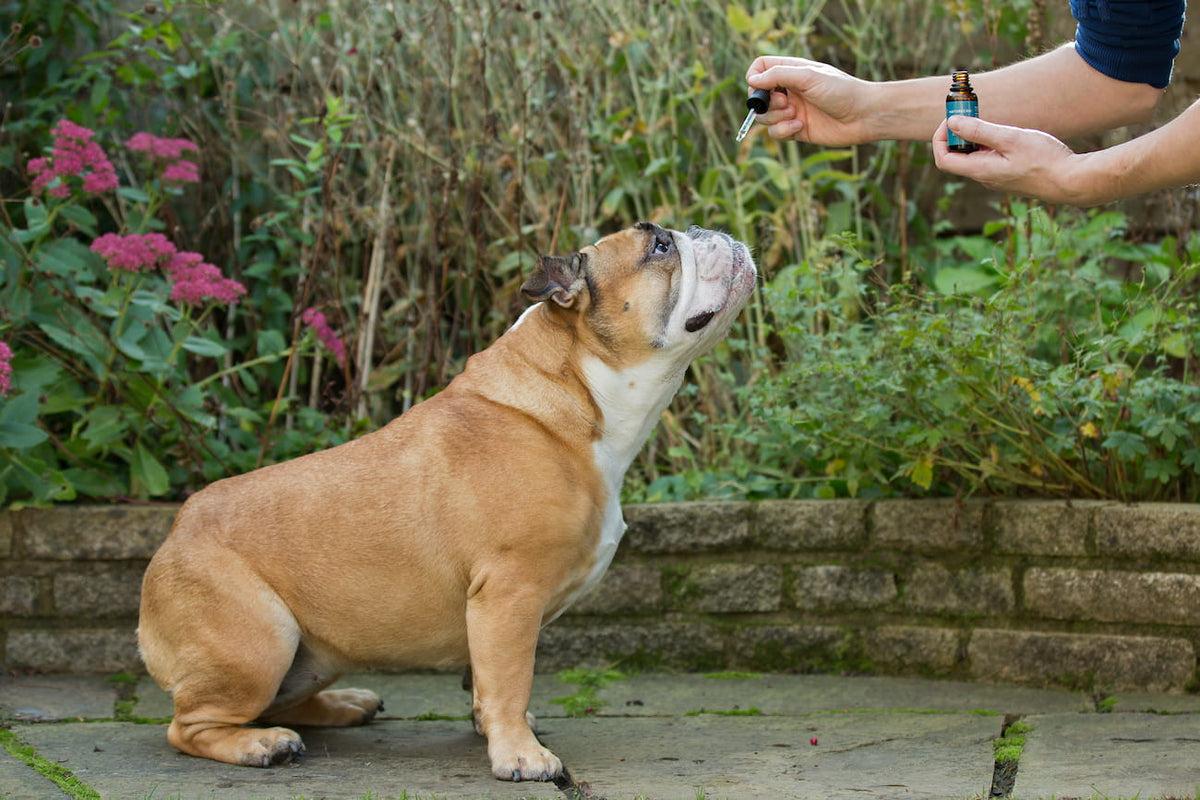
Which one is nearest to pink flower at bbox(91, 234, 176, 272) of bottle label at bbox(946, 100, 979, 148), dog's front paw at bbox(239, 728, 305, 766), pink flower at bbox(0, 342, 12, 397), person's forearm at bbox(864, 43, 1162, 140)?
pink flower at bbox(0, 342, 12, 397)

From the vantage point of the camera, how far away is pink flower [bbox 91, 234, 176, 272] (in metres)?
4.84

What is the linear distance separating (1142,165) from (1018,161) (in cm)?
29

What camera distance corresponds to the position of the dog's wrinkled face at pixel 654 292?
3885 millimetres

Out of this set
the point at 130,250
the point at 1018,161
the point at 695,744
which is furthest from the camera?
the point at 130,250

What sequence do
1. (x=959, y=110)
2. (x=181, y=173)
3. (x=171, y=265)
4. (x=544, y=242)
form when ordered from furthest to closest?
(x=544, y=242)
(x=181, y=173)
(x=171, y=265)
(x=959, y=110)

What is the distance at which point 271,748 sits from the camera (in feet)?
12.2

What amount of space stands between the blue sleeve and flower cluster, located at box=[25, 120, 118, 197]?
3586 millimetres

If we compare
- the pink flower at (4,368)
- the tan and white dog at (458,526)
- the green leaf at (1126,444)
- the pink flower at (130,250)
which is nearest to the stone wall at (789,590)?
the green leaf at (1126,444)

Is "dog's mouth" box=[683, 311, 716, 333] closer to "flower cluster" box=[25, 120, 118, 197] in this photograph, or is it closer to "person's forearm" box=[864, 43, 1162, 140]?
"person's forearm" box=[864, 43, 1162, 140]

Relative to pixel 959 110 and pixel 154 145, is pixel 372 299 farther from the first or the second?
pixel 959 110

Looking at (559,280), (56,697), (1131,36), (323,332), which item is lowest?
(56,697)

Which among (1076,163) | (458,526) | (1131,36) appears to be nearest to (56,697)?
(458,526)

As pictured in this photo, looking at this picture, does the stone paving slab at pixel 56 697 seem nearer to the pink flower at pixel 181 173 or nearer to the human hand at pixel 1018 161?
the pink flower at pixel 181 173

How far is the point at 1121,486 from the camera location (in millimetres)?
4699
